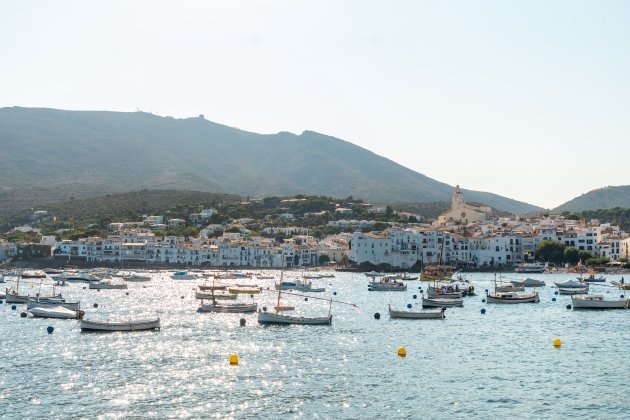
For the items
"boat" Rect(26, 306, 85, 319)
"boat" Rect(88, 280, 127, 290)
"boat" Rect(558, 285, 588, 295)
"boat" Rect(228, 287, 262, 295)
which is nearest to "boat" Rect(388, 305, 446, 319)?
"boat" Rect(26, 306, 85, 319)

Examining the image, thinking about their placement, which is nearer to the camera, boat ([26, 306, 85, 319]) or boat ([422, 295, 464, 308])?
boat ([26, 306, 85, 319])

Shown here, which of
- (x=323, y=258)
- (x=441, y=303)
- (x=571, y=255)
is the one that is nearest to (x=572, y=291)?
(x=441, y=303)

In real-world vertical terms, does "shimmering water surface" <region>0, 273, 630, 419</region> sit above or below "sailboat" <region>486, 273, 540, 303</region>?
below

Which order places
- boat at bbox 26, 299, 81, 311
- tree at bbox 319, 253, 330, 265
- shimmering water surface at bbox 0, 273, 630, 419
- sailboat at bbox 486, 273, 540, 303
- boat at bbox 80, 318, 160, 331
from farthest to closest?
1. tree at bbox 319, 253, 330, 265
2. sailboat at bbox 486, 273, 540, 303
3. boat at bbox 26, 299, 81, 311
4. boat at bbox 80, 318, 160, 331
5. shimmering water surface at bbox 0, 273, 630, 419

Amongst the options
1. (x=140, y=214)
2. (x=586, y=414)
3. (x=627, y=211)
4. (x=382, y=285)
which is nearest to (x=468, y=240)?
(x=382, y=285)

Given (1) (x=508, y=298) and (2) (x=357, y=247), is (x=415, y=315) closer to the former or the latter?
(1) (x=508, y=298)

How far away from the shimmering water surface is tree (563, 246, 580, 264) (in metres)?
68.9

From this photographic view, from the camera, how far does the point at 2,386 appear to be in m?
27.4

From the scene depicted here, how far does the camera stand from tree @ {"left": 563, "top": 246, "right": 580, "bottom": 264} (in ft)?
383

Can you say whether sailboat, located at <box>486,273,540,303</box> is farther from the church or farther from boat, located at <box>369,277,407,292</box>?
the church

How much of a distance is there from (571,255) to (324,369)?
95.7 metres

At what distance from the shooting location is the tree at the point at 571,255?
4594 inches

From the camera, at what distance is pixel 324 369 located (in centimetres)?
3078

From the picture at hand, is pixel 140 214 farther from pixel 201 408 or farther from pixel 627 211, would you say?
pixel 201 408
